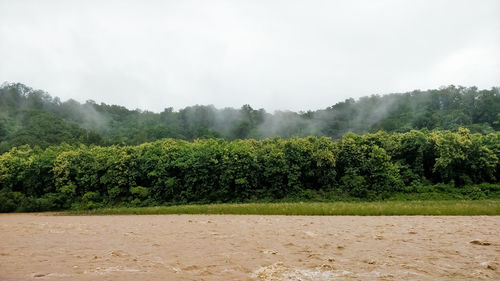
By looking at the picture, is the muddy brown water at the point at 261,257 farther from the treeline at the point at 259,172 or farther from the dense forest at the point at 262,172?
the treeline at the point at 259,172

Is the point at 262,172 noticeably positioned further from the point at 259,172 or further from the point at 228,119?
the point at 228,119

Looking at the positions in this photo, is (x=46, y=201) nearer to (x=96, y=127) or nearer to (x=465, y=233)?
(x=465, y=233)

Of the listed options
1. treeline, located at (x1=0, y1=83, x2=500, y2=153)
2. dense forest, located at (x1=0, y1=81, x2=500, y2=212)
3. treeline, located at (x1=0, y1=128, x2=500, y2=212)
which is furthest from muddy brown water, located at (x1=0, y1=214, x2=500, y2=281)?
treeline, located at (x1=0, y1=83, x2=500, y2=153)

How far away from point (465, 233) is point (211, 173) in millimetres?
31267

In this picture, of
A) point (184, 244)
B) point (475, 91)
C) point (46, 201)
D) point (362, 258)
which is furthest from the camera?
point (475, 91)

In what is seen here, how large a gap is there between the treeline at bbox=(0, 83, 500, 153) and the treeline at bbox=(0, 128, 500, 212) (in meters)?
31.9

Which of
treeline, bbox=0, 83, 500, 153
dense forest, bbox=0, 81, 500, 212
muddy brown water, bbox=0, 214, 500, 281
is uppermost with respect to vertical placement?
treeline, bbox=0, 83, 500, 153

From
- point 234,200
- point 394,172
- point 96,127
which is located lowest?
point 234,200

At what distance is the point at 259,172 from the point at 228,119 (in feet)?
245

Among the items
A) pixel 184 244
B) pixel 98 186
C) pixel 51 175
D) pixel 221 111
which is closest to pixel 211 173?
pixel 98 186

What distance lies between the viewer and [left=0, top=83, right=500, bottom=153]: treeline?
258 feet

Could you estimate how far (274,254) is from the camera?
8.61 metres

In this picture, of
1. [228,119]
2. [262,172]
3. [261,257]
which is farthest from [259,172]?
[228,119]

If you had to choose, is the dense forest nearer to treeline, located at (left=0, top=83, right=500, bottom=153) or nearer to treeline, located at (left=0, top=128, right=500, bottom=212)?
treeline, located at (left=0, top=128, right=500, bottom=212)
